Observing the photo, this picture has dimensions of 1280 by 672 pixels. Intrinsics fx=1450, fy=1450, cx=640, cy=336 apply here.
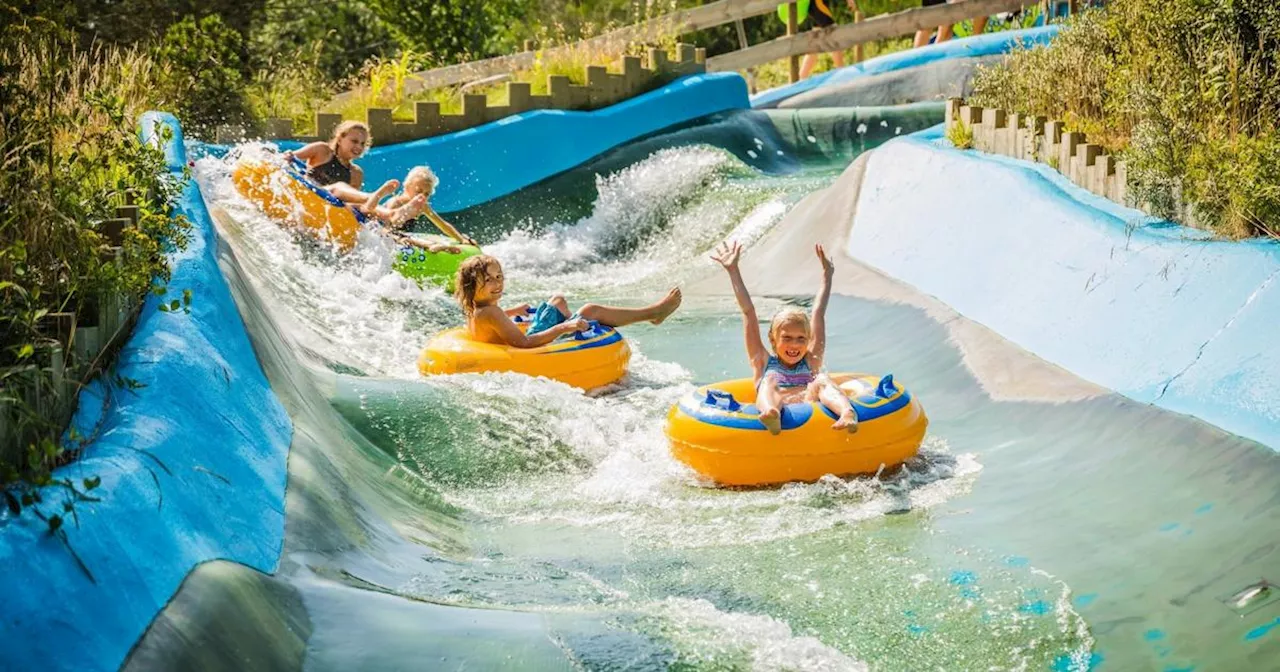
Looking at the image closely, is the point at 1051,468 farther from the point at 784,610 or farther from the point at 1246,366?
the point at 784,610

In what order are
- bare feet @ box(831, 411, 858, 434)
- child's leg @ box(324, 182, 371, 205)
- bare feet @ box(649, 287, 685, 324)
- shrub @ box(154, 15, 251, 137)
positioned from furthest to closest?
shrub @ box(154, 15, 251, 137)
child's leg @ box(324, 182, 371, 205)
bare feet @ box(649, 287, 685, 324)
bare feet @ box(831, 411, 858, 434)

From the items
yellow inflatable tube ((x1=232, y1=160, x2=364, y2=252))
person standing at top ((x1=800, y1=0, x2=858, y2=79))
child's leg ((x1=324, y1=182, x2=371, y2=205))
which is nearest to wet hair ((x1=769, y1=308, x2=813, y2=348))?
yellow inflatable tube ((x1=232, y1=160, x2=364, y2=252))

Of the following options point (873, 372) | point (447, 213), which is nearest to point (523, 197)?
point (447, 213)

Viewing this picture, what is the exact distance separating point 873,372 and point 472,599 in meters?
4.70

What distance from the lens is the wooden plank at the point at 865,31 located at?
1861 cm

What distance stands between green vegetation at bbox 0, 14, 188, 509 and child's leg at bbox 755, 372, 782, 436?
285cm

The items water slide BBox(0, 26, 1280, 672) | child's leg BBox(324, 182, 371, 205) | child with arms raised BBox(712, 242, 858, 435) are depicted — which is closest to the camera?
water slide BBox(0, 26, 1280, 672)

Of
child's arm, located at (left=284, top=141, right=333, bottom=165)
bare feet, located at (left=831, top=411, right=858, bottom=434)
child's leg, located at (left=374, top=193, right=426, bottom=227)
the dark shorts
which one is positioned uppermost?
the dark shorts

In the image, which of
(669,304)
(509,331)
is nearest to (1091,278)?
(669,304)

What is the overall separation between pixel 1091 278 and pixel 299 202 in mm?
6417

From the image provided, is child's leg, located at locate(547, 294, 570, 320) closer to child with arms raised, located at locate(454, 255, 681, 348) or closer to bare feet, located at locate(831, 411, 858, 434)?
child with arms raised, located at locate(454, 255, 681, 348)

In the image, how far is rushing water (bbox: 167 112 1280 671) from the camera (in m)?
4.86

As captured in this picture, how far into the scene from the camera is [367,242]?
11625 mm

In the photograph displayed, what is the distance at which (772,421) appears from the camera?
6.97 m
